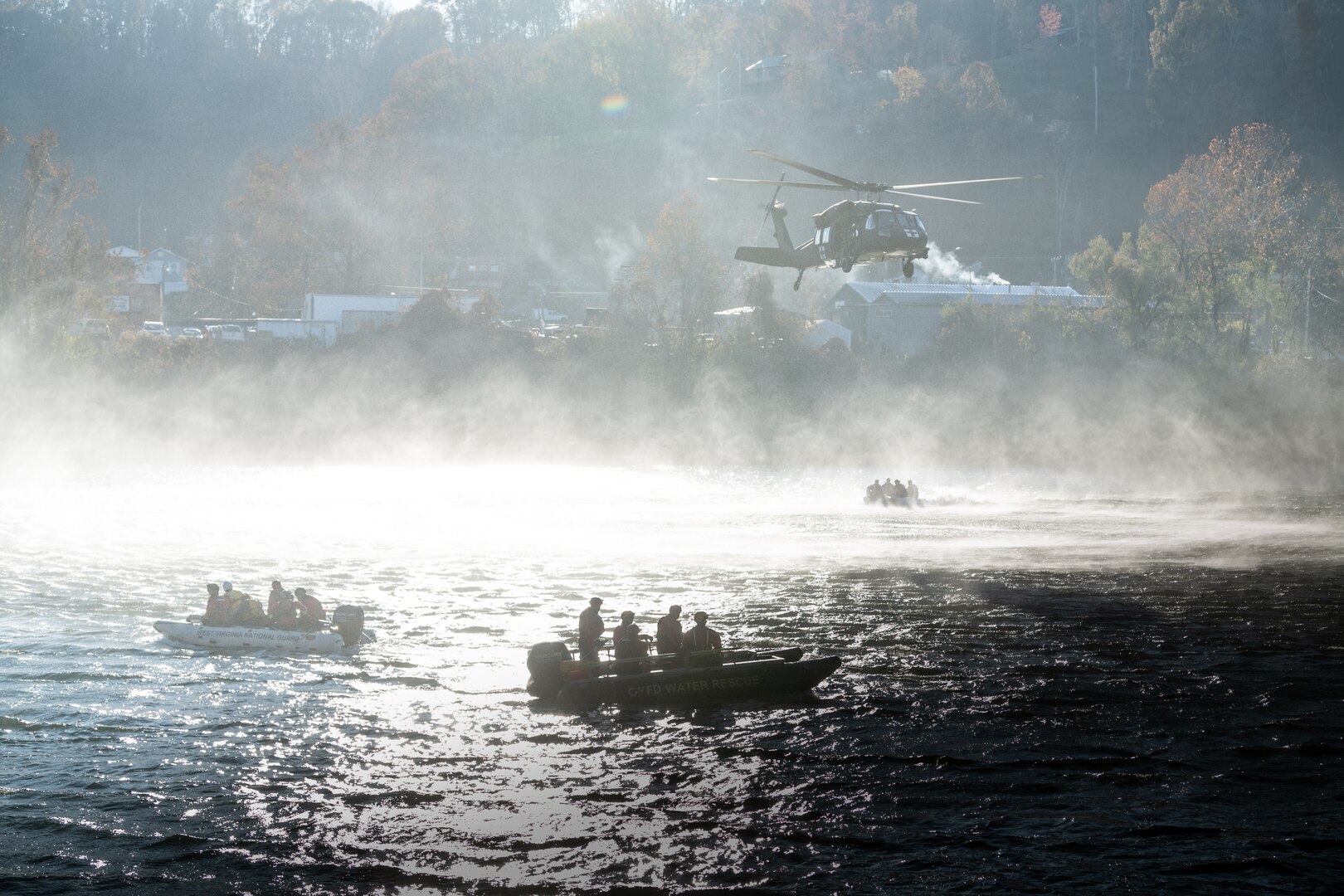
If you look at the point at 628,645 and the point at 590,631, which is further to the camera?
the point at 590,631

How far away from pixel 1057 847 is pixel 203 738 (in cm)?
2035

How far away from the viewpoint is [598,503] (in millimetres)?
81312

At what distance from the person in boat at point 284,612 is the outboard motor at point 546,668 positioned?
10257 millimetres

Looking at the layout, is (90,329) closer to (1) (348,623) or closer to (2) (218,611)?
(2) (218,611)

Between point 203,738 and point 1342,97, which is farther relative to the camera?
point 1342,97

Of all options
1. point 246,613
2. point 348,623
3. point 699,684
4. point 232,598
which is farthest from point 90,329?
point 699,684

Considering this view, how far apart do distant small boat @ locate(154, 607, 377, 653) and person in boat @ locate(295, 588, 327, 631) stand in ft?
0.81

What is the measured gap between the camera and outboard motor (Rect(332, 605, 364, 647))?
39.6 metres

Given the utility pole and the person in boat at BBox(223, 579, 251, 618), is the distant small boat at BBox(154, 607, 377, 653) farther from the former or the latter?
the utility pole

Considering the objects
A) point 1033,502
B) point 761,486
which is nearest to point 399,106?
point 761,486

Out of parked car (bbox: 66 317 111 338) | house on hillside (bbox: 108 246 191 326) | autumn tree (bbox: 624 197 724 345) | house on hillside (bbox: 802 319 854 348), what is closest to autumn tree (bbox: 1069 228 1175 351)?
house on hillside (bbox: 802 319 854 348)

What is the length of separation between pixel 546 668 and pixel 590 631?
1668mm

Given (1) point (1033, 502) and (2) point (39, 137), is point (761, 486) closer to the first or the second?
(1) point (1033, 502)

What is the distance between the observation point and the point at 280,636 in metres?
40.1
